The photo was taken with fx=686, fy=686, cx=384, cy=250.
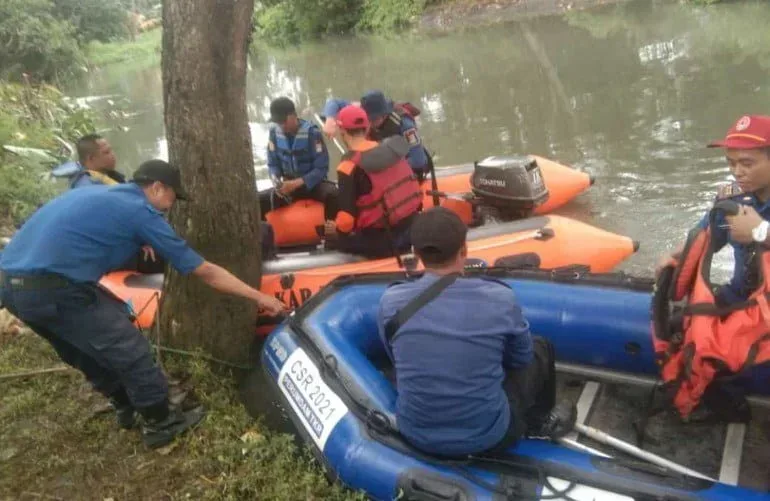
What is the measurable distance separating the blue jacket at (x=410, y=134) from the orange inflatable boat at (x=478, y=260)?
3.22 ft

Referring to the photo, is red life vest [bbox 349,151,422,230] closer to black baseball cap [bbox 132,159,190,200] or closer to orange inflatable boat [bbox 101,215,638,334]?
orange inflatable boat [bbox 101,215,638,334]

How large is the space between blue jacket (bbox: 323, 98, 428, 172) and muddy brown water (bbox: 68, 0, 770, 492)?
4.89ft

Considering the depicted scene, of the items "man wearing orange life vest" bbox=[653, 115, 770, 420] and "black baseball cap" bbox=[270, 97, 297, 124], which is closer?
"man wearing orange life vest" bbox=[653, 115, 770, 420]

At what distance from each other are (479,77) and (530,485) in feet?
34.2

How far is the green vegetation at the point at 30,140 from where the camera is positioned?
233 inches

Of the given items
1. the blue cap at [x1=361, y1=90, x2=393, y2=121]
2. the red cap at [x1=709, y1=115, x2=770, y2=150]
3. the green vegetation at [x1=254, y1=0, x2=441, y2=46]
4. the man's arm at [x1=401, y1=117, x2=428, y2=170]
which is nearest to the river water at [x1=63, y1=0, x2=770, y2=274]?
the man's arm at [x1=401, y1=117, x2=428, y2=170]

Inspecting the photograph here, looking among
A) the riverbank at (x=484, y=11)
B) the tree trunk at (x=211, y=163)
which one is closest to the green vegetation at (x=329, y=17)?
the riverbank at (x=484, y=11)

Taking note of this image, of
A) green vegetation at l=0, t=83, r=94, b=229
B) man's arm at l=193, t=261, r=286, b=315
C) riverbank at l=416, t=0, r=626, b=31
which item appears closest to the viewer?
man's arm at l=193, t=261, r=286, b=315

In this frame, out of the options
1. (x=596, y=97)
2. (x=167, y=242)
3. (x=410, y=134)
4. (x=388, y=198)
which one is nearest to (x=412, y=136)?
(x=410, y=134)

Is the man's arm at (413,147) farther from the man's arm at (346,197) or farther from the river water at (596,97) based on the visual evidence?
the river water at (596,97)

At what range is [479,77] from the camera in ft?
38.8

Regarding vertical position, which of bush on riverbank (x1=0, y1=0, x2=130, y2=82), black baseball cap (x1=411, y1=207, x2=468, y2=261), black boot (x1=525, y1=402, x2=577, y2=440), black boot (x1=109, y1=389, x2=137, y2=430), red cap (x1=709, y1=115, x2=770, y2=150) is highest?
bush on riverbank (x1=0, y1=0, x2=130, y2=82)

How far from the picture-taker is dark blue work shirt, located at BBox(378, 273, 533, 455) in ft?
6.86

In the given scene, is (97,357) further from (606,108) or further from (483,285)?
(606,108)
